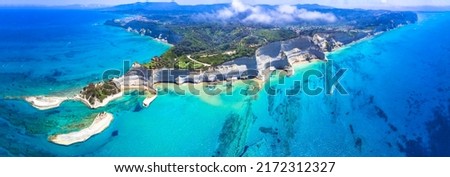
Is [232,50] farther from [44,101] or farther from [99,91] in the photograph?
[44,101]

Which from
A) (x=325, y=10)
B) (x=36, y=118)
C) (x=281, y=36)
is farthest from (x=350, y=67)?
(x=325, y=10)

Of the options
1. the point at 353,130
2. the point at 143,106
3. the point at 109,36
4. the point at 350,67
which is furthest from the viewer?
the point at 109,36

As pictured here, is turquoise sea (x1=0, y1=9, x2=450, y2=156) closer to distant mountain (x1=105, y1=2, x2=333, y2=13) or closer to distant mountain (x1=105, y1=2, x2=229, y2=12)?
distant mountain (x1=105, y1=2, x2=333, y2=13)

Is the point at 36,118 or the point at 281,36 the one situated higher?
the point at 281,36

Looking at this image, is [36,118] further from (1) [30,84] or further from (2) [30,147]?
(1) [30,84]

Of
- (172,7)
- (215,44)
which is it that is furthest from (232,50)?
(172,7)

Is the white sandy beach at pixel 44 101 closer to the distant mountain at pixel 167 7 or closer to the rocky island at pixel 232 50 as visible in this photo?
the rocky island at pixel 232 50
